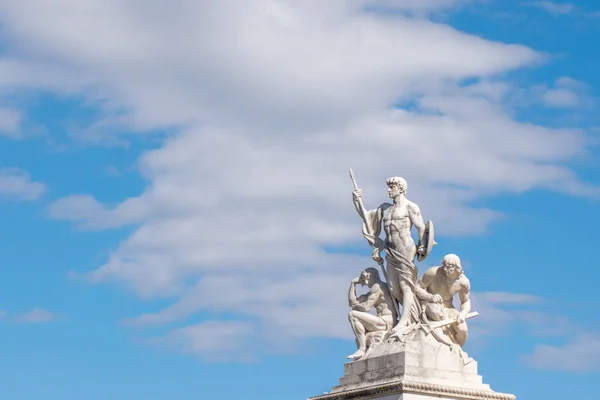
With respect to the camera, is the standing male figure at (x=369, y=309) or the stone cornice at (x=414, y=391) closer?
the stone cornice at (x=414, y=391)

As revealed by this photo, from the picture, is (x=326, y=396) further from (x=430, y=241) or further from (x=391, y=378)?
(x=430, y=241)

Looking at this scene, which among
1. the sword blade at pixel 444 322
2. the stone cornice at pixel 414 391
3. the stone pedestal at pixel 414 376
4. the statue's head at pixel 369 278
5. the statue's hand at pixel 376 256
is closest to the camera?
the stone cornice at pixel 414 391

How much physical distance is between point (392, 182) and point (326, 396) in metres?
5.81

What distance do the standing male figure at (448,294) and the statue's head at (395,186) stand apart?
7.06ft

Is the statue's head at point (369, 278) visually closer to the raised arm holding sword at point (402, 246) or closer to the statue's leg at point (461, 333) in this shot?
the raised arm holding sword at point (402, 246)

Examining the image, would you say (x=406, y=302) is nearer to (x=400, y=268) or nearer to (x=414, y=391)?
(x=400, y=268)

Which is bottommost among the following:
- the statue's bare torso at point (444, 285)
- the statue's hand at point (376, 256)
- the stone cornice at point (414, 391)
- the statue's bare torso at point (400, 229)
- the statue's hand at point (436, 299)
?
the stone cornice at point (414, 391)

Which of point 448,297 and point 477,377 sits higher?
point 448,297

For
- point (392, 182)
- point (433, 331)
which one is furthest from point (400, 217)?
point (433, 331)

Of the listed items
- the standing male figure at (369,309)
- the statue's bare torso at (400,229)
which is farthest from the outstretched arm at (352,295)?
the statue's bare torso at (400,229)

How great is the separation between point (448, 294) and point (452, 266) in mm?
849

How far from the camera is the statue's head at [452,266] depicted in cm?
3412

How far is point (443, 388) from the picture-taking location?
107 feet

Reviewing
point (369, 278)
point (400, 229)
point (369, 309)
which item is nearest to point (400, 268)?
point (400, 229)
